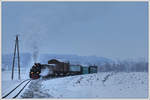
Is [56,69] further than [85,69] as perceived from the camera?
No

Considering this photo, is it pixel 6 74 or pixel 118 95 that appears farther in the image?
pixel 6 74

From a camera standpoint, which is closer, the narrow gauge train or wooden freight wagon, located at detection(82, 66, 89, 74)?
the narrow gauge train

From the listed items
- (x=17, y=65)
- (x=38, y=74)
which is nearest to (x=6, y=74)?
(x=17, y=65)

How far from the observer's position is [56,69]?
31656mm

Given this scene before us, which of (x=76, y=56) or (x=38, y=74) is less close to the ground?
(x=76, y=56)

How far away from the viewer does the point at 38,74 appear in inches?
1123

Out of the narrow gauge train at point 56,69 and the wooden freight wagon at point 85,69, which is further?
the wooden freight wagon at point 85,69

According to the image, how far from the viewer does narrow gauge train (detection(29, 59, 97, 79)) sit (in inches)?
1111

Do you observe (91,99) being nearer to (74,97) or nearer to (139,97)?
(74,97)

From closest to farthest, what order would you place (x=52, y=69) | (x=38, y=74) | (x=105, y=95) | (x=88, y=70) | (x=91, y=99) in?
1. (x=91, y=99)
2. (x=105, y=95)
3. (x=38, y=74)
4. (x=52, y=69)
5. (x=88, y=70)

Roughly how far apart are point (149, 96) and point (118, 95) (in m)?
1.90

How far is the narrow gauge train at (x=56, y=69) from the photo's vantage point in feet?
92.6

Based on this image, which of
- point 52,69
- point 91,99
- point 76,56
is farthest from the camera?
point 52,69

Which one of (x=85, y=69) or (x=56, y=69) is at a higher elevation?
(x=56, y=69)
